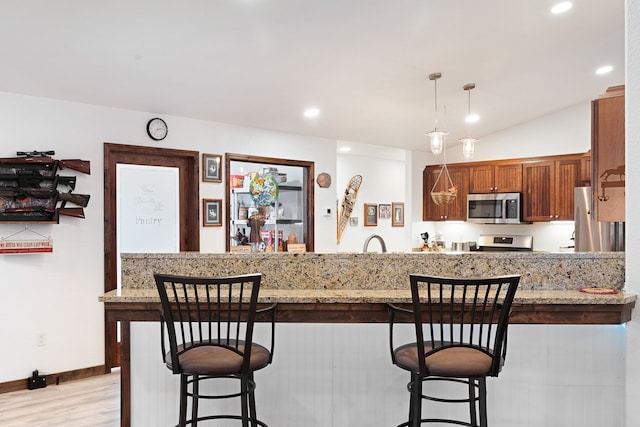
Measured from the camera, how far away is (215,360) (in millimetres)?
2125

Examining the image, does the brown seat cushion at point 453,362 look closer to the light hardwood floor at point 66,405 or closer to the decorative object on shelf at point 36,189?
the light hardwood floor at point 66,405

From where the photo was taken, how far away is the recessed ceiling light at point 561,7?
375cm

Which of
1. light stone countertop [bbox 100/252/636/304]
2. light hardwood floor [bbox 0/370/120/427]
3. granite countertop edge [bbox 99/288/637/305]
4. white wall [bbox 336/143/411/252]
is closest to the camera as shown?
granite countertop edge [bbox 99/288/637/305]

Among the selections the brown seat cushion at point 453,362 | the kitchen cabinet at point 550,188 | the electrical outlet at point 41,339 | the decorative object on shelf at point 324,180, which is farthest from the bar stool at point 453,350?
the kitchen cabinet at point 550,188

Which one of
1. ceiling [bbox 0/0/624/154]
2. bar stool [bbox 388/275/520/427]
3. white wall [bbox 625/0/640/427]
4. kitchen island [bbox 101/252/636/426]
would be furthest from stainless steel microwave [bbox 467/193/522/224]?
bar stool [bbox 388/275/520/427]

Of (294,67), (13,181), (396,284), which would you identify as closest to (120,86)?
(13,181)

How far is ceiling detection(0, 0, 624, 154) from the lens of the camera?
327 cm

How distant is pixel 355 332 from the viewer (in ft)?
8.52

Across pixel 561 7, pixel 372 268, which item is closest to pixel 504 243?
pixel 561 7

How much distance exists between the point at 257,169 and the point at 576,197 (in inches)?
139

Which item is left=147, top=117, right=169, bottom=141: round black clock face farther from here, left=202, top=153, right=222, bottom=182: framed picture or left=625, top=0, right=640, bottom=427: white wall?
left=625, top=0, right=640, bottom=427: white wall

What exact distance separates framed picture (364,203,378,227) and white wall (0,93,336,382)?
4146 mm

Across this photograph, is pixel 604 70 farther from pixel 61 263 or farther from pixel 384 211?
pixel 61 263

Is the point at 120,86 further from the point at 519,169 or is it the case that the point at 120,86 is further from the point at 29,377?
the point at 519,169
